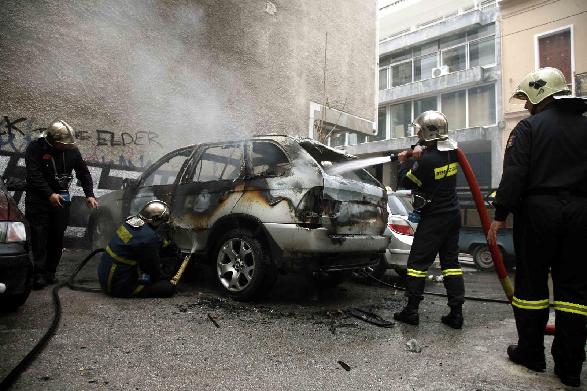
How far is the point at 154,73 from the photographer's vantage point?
7.93 metres

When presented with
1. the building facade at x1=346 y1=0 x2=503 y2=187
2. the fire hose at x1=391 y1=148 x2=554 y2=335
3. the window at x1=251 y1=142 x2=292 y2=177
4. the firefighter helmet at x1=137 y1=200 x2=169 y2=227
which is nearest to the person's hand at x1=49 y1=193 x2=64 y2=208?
the firefighter helmet at x1=137 y1=200 x2=169 y2=227

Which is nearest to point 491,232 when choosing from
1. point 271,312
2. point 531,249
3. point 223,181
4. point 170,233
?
point 531,249

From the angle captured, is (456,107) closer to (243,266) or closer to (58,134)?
(243,266)

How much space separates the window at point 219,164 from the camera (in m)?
4.30

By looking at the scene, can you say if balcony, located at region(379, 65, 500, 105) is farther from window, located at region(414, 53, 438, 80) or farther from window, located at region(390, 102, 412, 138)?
window, located at region(414, 53, 438, 80)

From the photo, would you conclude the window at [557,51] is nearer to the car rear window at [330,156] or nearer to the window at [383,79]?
the window at [383,79]

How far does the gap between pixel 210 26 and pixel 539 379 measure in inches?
338

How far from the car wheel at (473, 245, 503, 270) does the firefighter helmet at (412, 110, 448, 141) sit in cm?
594

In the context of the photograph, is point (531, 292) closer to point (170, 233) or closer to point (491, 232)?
point (491, 232)

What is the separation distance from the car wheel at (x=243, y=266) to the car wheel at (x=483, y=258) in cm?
649

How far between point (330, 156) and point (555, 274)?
2.29m

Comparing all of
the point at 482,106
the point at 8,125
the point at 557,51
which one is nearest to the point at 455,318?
the point at 8,125

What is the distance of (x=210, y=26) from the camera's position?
28.5ft

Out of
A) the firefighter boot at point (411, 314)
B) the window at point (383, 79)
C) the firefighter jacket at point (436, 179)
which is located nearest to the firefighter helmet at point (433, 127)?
the firefighter jacket at point (436, 179)
